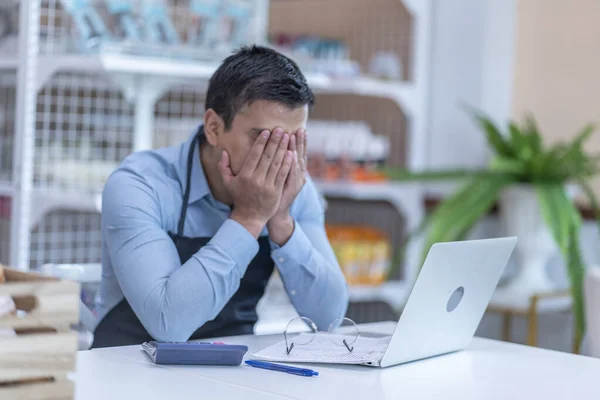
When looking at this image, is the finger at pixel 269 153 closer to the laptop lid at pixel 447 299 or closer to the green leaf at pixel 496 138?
the laptop lid at pixel 447 299

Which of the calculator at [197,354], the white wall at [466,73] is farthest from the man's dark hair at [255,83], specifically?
the white wall at [466,73]

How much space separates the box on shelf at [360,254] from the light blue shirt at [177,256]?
151 cm

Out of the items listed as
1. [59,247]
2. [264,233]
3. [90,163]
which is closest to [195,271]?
[264,233]

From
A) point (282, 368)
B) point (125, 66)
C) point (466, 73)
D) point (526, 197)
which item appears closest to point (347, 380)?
point (282, 368)

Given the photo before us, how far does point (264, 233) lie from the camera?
2.20 m

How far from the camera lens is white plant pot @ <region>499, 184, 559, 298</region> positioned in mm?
3725

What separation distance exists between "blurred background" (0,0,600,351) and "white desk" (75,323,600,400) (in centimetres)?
161

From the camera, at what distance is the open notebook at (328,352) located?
5.45ft

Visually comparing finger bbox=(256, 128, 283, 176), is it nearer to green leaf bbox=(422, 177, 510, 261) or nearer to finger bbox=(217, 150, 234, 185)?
finger bbox=(217, 150, 234, 185)

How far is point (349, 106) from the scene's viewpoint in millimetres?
4754

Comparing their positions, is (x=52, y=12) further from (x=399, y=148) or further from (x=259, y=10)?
(x=399, y=148)

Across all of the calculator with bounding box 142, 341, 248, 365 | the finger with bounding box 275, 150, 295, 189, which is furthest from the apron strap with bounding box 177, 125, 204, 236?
the calculator with bounding box 142, 341, 248, 365

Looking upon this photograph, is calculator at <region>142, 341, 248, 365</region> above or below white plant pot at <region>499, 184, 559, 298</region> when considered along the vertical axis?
above

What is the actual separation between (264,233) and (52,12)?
1.58 metres
